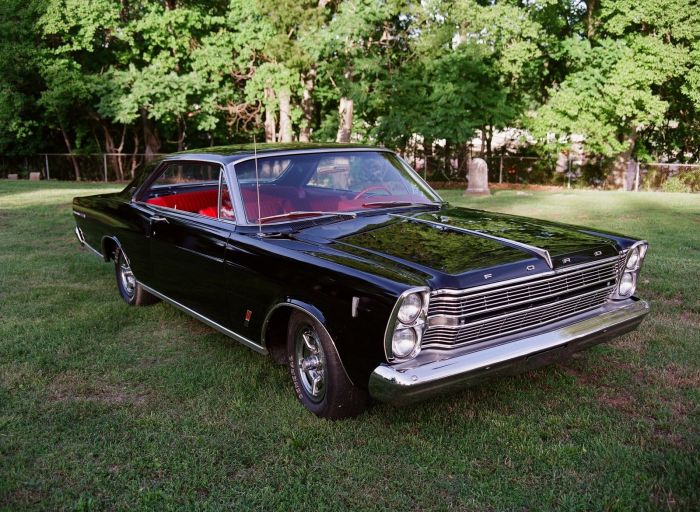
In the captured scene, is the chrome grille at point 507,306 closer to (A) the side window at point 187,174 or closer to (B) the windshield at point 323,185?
(B) the windshield at point 323,185

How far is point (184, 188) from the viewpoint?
19.1ft

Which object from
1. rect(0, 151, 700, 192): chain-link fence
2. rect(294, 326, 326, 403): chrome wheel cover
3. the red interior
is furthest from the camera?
rect(0, 151, 700, 192): chain-link fence

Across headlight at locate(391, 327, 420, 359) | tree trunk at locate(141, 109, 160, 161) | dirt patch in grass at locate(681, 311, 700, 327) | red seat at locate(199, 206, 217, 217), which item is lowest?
dirt patch in grass at locate(681, 311, 700, 327)

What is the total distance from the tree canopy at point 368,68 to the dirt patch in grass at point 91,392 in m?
16.0

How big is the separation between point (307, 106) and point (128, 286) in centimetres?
1989

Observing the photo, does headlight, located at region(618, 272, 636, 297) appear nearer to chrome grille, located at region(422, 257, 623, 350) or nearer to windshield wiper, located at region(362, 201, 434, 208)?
chrome grille, located at region(422, 257, 623, 350)

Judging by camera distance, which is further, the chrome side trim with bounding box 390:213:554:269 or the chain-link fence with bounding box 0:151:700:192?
the chain-link fence with bounding box 0:151:700:192

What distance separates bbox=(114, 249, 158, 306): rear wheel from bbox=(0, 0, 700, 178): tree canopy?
14.0m

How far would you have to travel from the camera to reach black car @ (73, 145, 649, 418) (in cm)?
317

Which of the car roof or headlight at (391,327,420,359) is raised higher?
the car roof

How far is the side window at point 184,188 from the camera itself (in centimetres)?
503

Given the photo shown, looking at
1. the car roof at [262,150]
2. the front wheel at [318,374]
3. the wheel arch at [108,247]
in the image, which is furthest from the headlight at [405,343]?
the wheel arch at [108,247]

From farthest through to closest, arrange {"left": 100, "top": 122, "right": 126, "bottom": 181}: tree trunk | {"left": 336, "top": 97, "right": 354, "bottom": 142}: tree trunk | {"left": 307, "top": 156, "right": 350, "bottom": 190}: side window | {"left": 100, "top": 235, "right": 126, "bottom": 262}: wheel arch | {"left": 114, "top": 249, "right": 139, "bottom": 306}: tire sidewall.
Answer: {"left": 100, "top": 122, "right": 126, "bottom": 181}: tree trunk → {"left": 336, "top": 97, "right": 354, "bottom": 142}: tree trunk → {"left": 100, "top": 235, "right": 126, "bottom": 262}: wheel arch → {"left": 114, "top": 249, "right": 139, "bottom": 306}: tire sidewall → {"left": 307, "top": 156, "right": 350, "bottom": 190}: side window

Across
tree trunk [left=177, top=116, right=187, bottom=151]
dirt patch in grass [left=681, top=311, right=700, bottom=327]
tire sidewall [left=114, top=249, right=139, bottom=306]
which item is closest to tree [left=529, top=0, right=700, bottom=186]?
tree trunk [left=177, top=116, right=187, bottom=151]
